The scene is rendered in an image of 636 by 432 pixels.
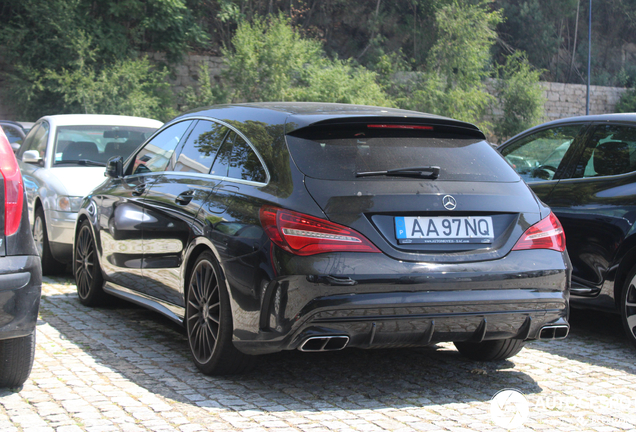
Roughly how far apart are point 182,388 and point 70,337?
5.12ft

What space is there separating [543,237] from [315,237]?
50.8 inches

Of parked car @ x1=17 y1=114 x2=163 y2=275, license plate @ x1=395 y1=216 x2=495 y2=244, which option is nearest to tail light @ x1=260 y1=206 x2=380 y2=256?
license plate @ x1=395 y1=216 x2=495 y2=244

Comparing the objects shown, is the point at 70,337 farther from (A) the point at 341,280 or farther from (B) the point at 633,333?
(B) the point at 633,333

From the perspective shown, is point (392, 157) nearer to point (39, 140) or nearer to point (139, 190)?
point (139, 190)

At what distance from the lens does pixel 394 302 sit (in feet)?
11.8

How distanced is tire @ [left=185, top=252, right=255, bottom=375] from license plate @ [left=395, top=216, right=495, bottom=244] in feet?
3.40

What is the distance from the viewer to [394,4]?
40312 millimetres

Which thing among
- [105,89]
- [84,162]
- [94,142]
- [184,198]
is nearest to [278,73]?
[105,89]

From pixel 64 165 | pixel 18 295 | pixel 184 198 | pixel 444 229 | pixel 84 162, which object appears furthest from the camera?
pixel 84 162

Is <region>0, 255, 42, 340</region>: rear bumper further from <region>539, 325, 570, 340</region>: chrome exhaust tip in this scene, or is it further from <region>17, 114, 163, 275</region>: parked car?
<region>17, 114, 163, 275</region>: parked car

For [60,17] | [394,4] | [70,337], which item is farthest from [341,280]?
[394,4]

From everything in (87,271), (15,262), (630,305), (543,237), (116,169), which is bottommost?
(87,271)

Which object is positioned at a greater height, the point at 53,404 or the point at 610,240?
the point at 610,240

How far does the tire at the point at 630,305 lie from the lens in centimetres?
511
